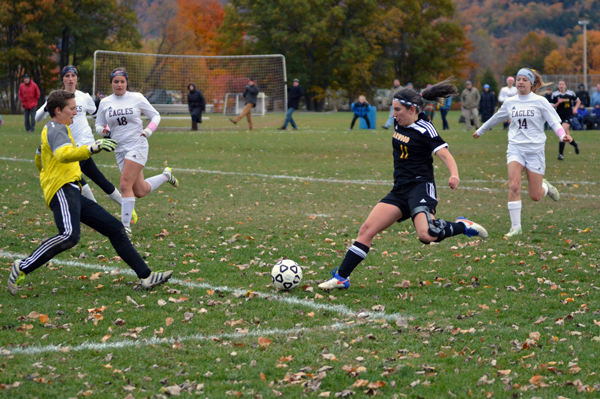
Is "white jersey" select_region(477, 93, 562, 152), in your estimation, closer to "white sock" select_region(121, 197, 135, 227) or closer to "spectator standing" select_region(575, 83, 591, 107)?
"white sock" select_region(121, 197, 135, 227)

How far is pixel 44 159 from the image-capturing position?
6.06 metres

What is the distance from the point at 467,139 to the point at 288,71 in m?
40.5

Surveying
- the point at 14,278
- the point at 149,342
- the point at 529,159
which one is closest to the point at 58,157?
the point at 14,278

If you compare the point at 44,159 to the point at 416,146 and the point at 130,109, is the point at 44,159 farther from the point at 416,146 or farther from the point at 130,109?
the point at 416,146

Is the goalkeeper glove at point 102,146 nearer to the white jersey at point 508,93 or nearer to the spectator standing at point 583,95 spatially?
the white jersey at point 508,93

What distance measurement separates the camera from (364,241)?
631 centimetres

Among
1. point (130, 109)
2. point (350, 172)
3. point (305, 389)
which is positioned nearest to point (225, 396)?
point (305, 389)

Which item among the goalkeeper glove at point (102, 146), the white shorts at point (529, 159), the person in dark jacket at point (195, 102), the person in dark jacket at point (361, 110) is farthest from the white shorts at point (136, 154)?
the person in dark jacket at point (361, 110)

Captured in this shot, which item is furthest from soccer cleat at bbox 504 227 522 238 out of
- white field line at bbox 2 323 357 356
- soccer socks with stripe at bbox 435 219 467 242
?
white field line at bbox 2 323 357 356

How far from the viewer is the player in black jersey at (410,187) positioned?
20.2 feet

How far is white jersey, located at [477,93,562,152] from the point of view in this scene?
347 inches

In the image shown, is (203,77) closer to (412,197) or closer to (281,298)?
(412,197)

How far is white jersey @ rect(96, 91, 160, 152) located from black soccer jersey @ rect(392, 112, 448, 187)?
12.3 feet

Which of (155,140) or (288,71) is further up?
(288,71)
